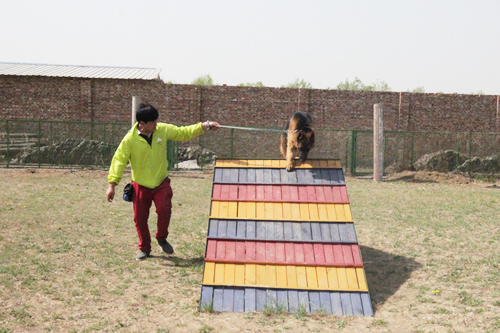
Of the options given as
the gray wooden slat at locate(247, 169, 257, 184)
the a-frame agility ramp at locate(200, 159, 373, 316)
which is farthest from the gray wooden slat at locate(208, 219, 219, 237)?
the gray wooden slat at locate(247, 169, 257, 184)

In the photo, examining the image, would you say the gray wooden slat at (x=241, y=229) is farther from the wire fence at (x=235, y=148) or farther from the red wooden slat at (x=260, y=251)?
the wire fence at (x=235, y=148)

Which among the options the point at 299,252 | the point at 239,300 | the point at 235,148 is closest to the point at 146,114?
the point at 299,252

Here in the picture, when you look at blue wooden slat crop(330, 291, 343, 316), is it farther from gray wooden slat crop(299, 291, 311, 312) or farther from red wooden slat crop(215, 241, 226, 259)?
red wooden slat crop(215, 241, 226, 259)

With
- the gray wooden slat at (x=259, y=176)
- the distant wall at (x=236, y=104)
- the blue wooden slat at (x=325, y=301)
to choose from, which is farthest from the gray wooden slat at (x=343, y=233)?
the distant wall at (x=236, y=104)

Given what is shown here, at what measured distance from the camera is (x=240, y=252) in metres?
5.34

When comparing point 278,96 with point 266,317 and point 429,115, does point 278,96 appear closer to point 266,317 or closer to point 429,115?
point 429,115

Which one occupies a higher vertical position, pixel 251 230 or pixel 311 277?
pixel 251 230

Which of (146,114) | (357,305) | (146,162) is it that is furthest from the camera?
(146,162)

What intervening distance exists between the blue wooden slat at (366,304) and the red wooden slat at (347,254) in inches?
16.4

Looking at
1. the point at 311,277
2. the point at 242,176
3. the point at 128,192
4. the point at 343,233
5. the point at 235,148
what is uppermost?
the point at 242,176

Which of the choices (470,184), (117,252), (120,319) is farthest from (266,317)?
(470,184)

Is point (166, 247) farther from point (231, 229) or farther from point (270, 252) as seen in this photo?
point (270, 252)

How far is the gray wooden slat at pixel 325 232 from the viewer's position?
5508 mm

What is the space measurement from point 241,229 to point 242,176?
0.93 meters
